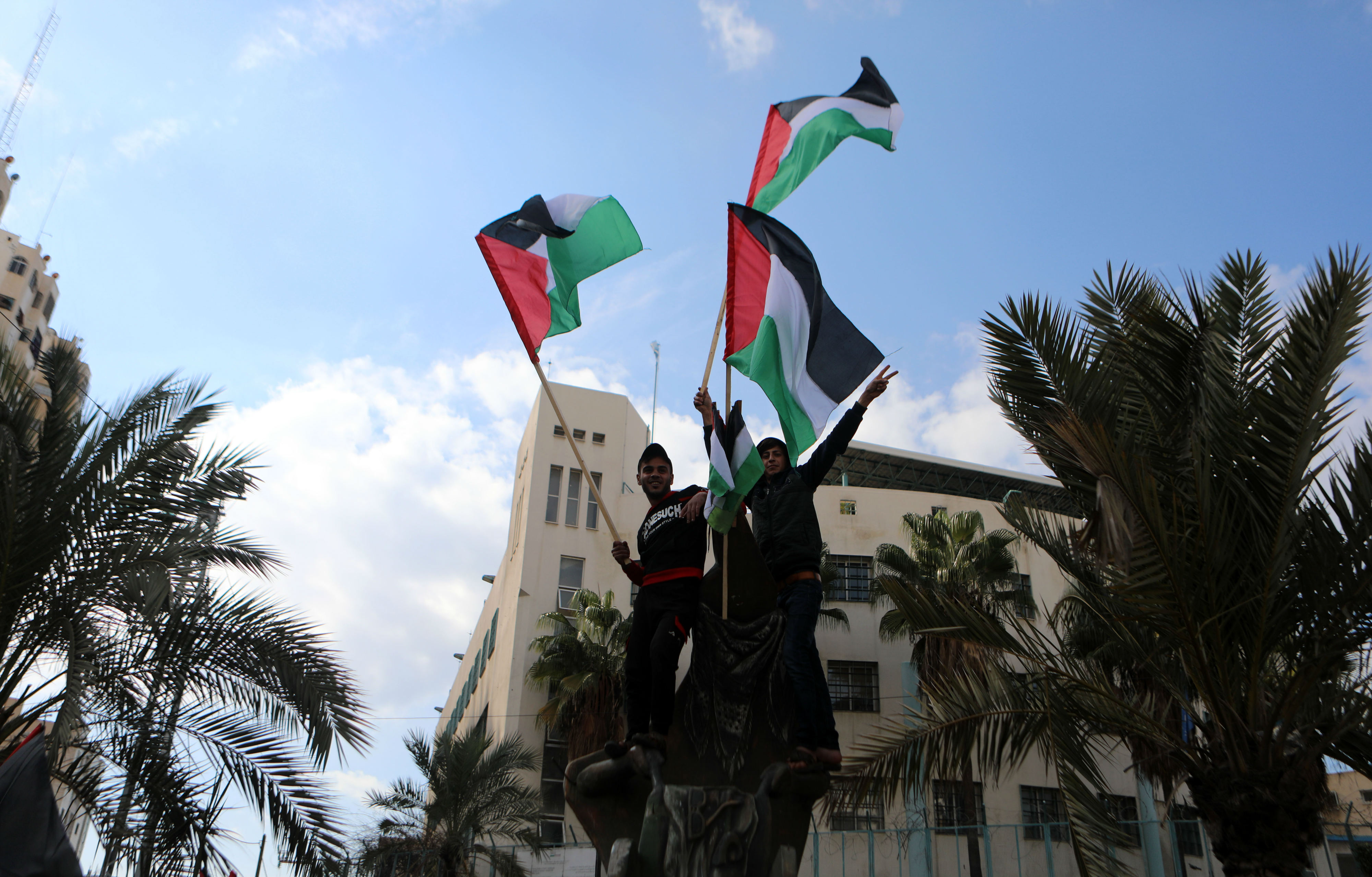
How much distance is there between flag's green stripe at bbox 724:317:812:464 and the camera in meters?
6.70

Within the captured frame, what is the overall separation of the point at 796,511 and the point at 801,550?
0.28 meters

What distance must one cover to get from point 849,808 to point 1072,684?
1943 mm

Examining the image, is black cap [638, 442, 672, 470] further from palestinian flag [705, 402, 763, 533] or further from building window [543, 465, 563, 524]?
building window [543, 465, 563, 524]

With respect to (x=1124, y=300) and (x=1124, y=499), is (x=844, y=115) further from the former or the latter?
(x=1124, y=499)

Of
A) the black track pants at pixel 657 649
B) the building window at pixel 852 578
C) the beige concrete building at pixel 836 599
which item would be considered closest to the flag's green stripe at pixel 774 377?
the black track pants at pixel 657 649

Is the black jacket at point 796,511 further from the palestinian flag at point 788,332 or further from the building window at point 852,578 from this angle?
the building window at point 852,578

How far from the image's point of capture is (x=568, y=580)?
97.4 feet

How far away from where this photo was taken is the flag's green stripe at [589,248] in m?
8.10

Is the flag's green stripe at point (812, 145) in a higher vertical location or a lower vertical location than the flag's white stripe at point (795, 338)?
higher

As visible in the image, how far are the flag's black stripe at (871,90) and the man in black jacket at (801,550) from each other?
2.65 meters

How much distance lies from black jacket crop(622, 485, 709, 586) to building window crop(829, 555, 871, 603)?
22329 mm

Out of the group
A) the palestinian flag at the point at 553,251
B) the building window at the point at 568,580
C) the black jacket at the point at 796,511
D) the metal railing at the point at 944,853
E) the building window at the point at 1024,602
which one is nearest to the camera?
the black jacket at the point at 796,511

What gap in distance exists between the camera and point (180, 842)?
705 centimetres

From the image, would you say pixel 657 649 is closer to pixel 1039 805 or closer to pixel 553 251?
pixel 553 251
